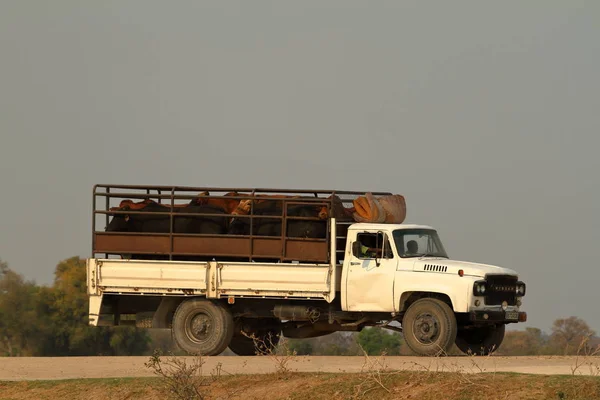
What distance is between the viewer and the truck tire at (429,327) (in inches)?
837

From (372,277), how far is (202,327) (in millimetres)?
3538

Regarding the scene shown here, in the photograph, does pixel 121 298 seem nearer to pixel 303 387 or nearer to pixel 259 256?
pixel 259 256

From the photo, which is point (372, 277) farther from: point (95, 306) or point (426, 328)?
point (95, 306)

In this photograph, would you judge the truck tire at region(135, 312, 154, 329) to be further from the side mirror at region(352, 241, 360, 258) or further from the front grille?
the front grille

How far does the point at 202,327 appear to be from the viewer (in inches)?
927

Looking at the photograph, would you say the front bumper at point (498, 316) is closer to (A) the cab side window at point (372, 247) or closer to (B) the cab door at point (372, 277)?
(B) the cab door at point (372, 277)

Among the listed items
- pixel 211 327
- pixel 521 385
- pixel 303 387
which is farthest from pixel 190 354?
pixel 521 385

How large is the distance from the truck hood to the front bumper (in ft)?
2.17

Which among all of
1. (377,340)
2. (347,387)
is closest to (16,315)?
(377,340)

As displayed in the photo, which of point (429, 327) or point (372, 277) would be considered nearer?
point (429, 327)

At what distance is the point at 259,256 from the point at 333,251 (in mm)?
1449

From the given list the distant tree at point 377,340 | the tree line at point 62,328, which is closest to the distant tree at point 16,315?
the tree line at point 62,328

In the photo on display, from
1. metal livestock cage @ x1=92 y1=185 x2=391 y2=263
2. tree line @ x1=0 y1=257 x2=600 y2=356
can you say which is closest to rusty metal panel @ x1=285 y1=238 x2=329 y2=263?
metal livestock cage @ x1=92 y1=185 x2=391 y2=263

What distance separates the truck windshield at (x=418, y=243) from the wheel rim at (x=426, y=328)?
48.2 inches
